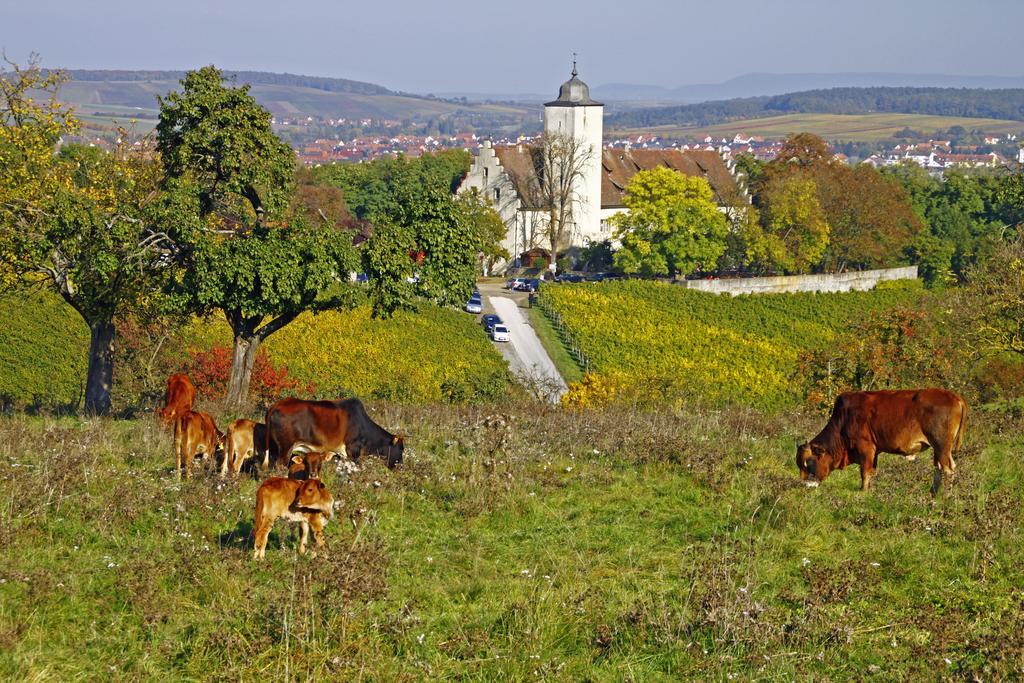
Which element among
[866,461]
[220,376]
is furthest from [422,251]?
[866,461]

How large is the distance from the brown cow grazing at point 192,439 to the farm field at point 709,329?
30.4 meters

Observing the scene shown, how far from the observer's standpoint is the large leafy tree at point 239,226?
23.4 m

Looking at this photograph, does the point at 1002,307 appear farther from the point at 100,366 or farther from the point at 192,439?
the point at 192,439

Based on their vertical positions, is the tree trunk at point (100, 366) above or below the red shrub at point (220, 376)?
above

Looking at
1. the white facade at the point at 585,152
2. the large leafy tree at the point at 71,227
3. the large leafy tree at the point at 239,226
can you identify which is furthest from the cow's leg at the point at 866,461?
the white facade at the point at 585,152

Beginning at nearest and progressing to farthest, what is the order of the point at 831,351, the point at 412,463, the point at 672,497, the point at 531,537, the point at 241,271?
the point at 531,537 < the point at 672,497 < the point at 412,463 < the point at 241,271 < the point at 831,351

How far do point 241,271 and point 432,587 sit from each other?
45.3 feet

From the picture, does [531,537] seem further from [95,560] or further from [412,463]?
[95,560]

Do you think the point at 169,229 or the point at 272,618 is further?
the point at 169,229

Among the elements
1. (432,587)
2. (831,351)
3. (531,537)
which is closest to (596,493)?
(531,537)

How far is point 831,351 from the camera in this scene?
115 feet

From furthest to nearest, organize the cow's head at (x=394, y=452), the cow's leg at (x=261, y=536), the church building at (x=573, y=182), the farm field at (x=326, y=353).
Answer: the church building at (x=573, y=182) < the farm field at (x=326, y=353) < the cow's head at (x=394, y=452) < the cow's leg at (x=261, y=536)

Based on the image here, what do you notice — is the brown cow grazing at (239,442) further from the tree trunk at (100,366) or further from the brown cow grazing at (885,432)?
the tree trunk at (100,366)

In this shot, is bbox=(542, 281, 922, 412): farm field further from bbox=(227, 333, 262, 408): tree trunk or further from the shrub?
bbox=(227, 333, 262, 408): tree trunk
